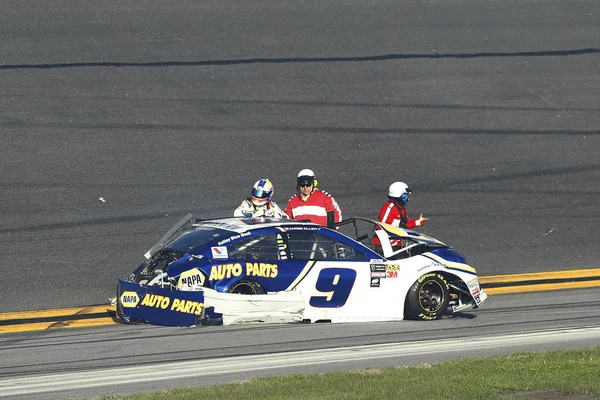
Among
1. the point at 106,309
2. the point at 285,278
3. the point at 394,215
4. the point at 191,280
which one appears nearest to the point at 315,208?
the point at 394,215

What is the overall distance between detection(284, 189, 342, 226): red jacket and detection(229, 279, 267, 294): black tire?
256 centimetres

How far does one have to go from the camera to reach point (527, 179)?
63.1 feet

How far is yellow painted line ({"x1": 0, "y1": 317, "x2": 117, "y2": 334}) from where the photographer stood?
43.7 feet

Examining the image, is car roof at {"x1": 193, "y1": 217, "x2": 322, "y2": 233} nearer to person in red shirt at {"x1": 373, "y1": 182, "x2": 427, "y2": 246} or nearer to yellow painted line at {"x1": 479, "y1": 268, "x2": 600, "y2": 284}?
person in red shirt at {"x1": 373, "y1": 182, "x2": 427, "y2": 246}

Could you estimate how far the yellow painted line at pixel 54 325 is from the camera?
1331 cm

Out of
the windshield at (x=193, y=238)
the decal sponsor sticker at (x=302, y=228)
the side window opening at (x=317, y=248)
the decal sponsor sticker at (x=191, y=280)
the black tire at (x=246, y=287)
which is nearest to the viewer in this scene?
the decal sponsor sticker at (x=191, y=280)

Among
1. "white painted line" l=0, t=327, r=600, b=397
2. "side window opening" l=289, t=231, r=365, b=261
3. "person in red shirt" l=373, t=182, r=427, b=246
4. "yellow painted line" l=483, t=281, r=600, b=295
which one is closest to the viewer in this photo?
"white painted line" l=0, t=327, r=600, b=397

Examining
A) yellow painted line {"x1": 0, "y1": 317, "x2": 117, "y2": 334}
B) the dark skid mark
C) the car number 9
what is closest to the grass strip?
the car number 9

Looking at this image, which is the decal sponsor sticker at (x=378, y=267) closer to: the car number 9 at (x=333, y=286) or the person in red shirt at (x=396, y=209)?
the car number 9 at (x=333, y=286)

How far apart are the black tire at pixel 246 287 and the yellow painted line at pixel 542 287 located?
164 inches

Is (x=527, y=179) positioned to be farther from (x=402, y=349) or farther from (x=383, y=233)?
(x=402, y=349)

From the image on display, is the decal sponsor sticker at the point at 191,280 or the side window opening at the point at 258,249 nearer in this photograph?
the decal sponsor sticker at the point at 191,280

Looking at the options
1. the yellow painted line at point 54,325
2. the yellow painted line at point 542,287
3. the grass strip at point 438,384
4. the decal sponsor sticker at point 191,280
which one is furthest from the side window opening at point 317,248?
the yellow painted line at point 542,287

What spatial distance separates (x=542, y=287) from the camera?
16.1 m
